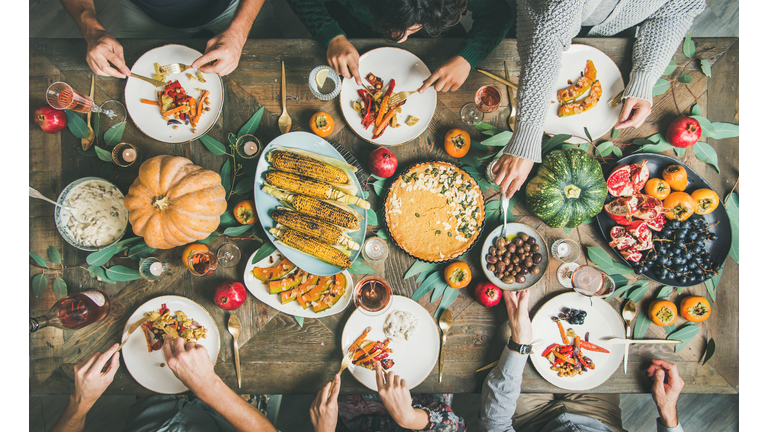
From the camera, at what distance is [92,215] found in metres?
2.18

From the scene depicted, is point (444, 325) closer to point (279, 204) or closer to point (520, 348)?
point (520, 348)

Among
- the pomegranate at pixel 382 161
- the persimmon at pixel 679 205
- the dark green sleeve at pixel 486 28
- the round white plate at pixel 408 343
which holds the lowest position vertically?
the round white plate at pixel 408 343

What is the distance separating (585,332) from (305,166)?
2.41 meters

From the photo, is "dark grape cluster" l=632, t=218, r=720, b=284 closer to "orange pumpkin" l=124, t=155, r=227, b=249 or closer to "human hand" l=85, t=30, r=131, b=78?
"orange pumpkin" l=124, t=155, r=227, b=249

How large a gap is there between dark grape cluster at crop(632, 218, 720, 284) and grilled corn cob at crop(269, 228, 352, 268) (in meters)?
2.17

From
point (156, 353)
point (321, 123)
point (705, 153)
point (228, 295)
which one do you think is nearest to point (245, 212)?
point (228, 295)

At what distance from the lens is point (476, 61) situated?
2.26 meters

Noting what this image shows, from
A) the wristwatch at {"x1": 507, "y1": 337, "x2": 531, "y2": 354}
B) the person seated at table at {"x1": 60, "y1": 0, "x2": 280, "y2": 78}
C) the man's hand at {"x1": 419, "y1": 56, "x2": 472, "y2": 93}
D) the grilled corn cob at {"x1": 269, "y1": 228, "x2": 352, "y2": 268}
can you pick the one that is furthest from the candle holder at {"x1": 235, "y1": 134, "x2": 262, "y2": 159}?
the wristwatch at {"x1": 507, "y1": 337, "x2": 531, "y2": 354}

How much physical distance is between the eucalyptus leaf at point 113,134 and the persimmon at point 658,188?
386 cm

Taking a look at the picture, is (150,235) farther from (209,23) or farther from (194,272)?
(209,23)

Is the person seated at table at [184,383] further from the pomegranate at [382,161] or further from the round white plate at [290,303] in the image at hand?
the pomegranate at [382,161]

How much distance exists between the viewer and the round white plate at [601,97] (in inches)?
91.0

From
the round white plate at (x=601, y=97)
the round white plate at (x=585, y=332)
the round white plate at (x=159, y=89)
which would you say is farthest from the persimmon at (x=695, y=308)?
the round white plate at (x=159, y=89)

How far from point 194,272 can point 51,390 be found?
4.58 feet
